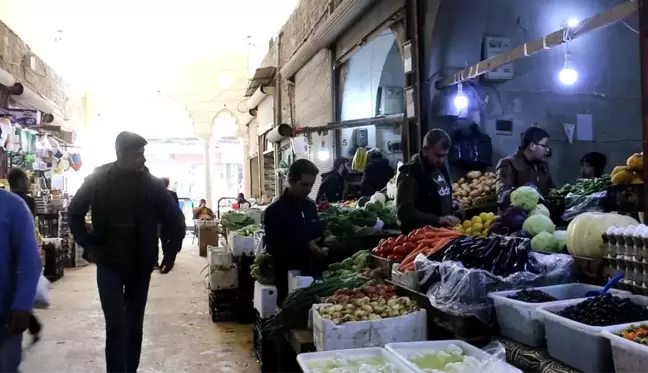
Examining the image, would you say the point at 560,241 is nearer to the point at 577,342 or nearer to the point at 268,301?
the point at 577,342

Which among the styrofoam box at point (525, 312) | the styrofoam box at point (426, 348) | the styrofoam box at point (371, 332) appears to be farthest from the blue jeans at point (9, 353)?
the styrofoam box at point (525, 312)

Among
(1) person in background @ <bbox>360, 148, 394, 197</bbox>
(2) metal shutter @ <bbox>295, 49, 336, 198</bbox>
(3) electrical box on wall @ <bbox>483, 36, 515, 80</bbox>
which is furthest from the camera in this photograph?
(2) metal shutter @ <bbox>295, 49, 336, 198</bbox>

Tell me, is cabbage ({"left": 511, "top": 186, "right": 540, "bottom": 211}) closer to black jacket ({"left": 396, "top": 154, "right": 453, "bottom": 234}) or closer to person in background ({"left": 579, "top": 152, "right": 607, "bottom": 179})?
black jacket ({"left": 396, "top": 154, "right": 453, "bottom": 234})

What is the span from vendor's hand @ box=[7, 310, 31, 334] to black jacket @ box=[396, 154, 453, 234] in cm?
252

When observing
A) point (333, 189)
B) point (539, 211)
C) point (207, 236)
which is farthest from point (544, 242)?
point (207, 236)

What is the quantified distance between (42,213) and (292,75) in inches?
220

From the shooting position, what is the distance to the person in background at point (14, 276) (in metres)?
2.38

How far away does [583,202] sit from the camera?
3625mm

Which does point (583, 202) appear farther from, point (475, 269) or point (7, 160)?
point (7, 160)

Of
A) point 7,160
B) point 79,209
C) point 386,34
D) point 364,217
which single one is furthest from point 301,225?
point 7,160

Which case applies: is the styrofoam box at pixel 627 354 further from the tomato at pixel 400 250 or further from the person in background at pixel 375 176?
the person in background at pixel 375 176

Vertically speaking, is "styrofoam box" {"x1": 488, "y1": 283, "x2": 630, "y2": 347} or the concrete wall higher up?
the concrete wall

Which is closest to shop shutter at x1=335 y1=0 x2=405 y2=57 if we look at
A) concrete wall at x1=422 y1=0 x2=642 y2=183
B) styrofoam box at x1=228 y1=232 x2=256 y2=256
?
concrete wall at x1=422 y1=0 x2=642 y2=183

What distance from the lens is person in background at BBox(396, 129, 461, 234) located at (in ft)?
13.4
